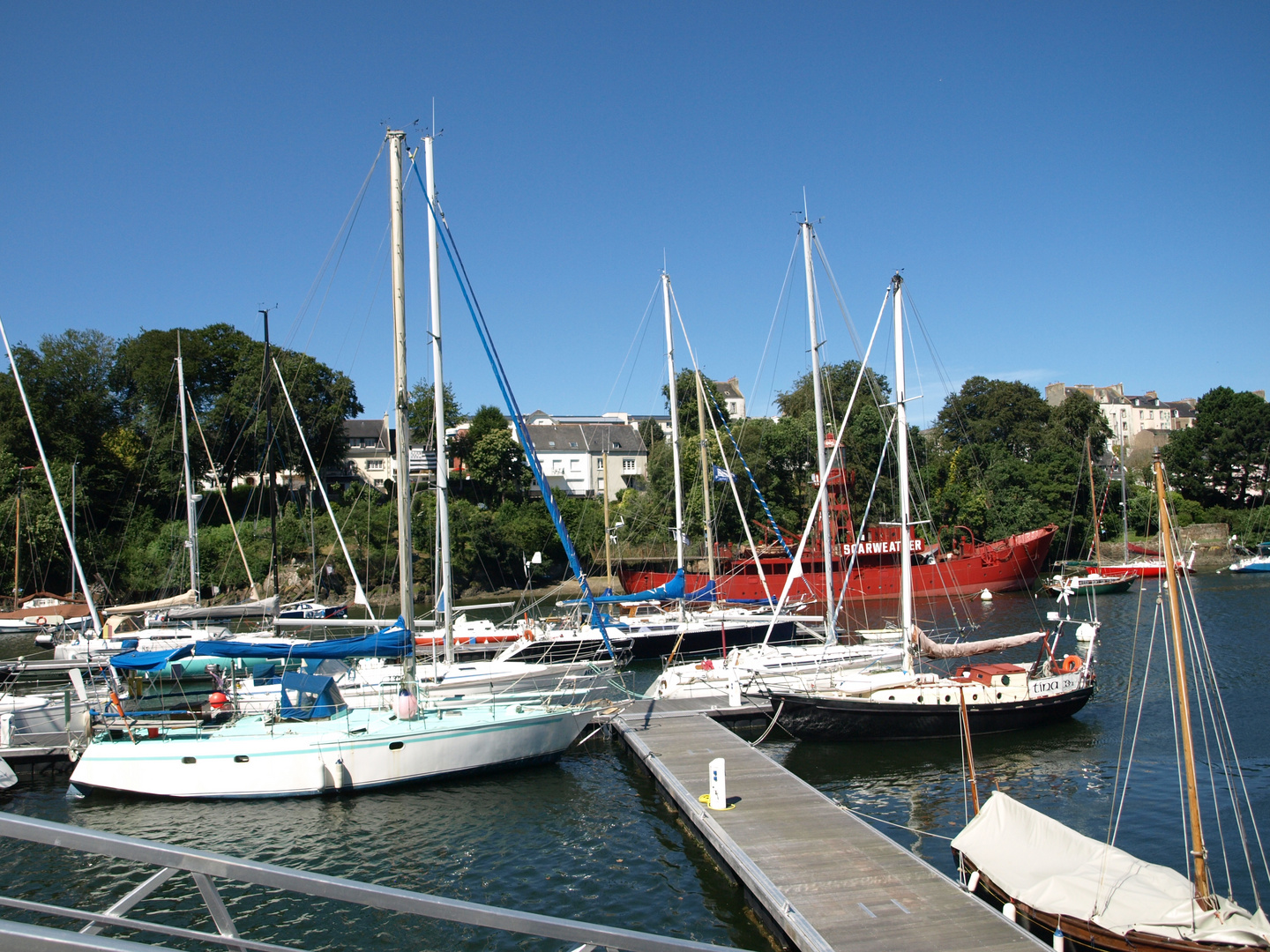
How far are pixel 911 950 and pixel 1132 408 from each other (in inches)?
5428

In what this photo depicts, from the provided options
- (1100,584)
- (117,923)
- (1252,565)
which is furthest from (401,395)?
(1252,565)

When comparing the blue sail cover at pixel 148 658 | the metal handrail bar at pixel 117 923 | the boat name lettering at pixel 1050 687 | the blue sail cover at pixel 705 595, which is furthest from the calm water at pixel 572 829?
the blue sail cover at pixel 705 595

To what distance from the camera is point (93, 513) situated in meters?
61.4

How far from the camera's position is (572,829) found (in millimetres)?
17094

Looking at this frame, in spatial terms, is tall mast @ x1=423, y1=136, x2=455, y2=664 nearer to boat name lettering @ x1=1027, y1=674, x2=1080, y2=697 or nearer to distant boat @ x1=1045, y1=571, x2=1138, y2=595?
boat name lettering @ x1=1027, y1=674, x2=1080, y2=697

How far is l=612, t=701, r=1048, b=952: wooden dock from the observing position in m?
10.9

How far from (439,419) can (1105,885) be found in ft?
60.1

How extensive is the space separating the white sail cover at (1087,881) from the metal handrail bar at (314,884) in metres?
9.64

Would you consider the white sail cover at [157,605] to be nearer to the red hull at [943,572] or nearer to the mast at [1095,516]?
the red hull at [943,572]

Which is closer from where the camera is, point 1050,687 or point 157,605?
point 1050,687

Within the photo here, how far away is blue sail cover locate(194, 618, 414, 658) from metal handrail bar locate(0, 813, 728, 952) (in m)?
19.0

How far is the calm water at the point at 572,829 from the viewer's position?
13492 millimetres

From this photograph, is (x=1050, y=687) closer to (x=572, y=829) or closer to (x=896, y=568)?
(x=572, y=829)

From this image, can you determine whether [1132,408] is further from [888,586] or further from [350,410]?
[350,410]
